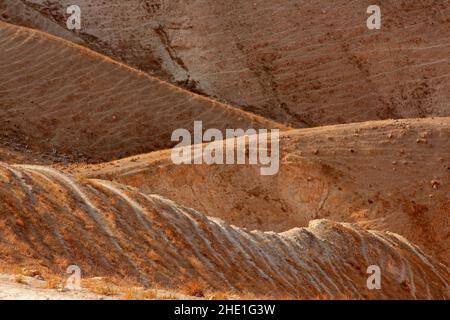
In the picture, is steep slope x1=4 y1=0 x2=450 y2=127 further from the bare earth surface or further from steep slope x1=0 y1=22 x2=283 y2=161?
the bare earth surface

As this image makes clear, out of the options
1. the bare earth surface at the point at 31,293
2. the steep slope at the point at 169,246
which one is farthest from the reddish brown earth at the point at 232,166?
the bare earth surface at the point at 31,293

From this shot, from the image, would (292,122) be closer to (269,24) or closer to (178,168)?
(269,24)

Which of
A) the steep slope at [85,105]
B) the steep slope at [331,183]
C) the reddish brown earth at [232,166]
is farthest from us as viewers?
the steep slope at [85,105]

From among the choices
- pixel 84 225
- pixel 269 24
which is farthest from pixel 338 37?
pixel 84 225

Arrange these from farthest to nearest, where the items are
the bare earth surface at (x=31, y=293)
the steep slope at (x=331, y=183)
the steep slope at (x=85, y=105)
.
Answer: the steep slope at (x=85, y=105) < the steep slope at (x=331, y=183) < the bare earth surface at (x=31, y=293)

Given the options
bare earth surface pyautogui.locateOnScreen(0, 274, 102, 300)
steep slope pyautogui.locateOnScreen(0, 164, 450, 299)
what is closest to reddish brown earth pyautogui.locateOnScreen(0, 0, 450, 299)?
steep slope pyautogui.locateOnScreen(0, 164, 450, 299)

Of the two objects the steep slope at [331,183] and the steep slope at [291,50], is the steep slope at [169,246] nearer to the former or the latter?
the steep slope at [331,183]

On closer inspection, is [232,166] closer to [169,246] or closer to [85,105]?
[85,105]
